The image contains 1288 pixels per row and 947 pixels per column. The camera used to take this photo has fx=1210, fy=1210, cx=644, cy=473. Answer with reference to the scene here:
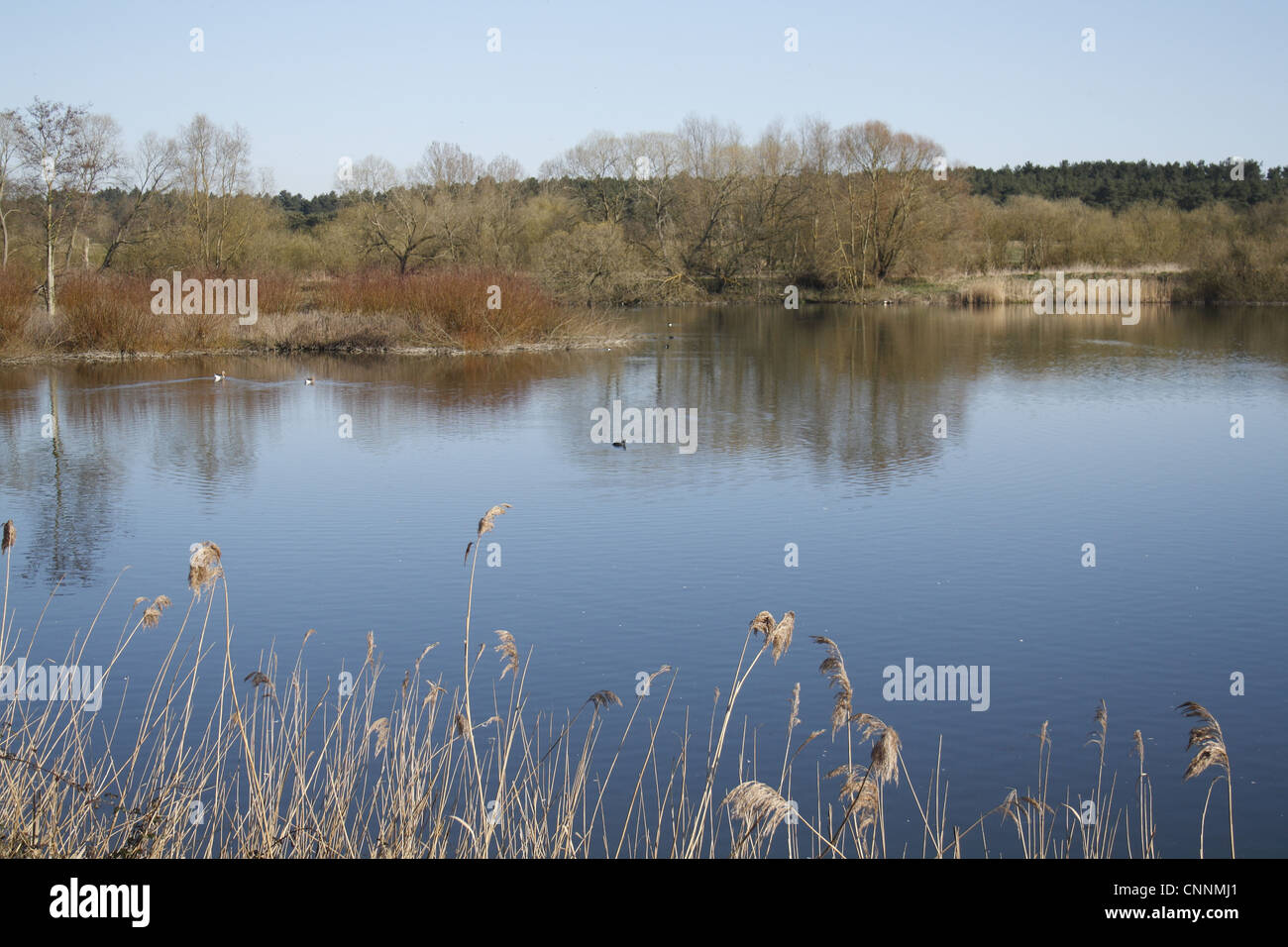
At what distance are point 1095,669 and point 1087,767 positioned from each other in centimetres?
148

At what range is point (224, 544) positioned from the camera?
435 inches

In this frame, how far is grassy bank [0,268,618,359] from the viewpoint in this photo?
27.6 meters

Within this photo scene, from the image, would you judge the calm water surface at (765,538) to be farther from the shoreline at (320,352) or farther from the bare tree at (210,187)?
the bare tree at (210,187)

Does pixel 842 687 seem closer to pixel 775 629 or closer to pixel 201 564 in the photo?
pixel 775 629

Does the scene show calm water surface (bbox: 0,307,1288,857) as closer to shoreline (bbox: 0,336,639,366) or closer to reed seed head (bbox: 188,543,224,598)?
reed seed head (bbox: 188,543,224,598)

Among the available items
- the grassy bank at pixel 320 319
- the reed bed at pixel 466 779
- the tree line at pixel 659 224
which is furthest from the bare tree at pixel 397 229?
the reed bed at pixel 466 779

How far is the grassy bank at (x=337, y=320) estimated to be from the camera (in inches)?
1086

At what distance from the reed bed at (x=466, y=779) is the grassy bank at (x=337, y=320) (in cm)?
2109

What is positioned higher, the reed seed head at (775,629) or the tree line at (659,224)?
the tree line at (659,224)

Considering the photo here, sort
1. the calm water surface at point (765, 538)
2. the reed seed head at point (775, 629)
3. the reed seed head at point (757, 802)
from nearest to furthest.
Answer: the reed seed head at point (757, 802) < the reed seed head at point (775, 629) < the calm water surface at point (765, 538)

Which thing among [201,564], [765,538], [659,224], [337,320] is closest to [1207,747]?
[201,564]

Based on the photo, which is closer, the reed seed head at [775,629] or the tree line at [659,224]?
the reed seed head at [775,629]

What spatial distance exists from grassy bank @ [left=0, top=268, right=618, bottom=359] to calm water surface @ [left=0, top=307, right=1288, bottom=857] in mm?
5259

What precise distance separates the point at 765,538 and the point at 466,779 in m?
5.55
